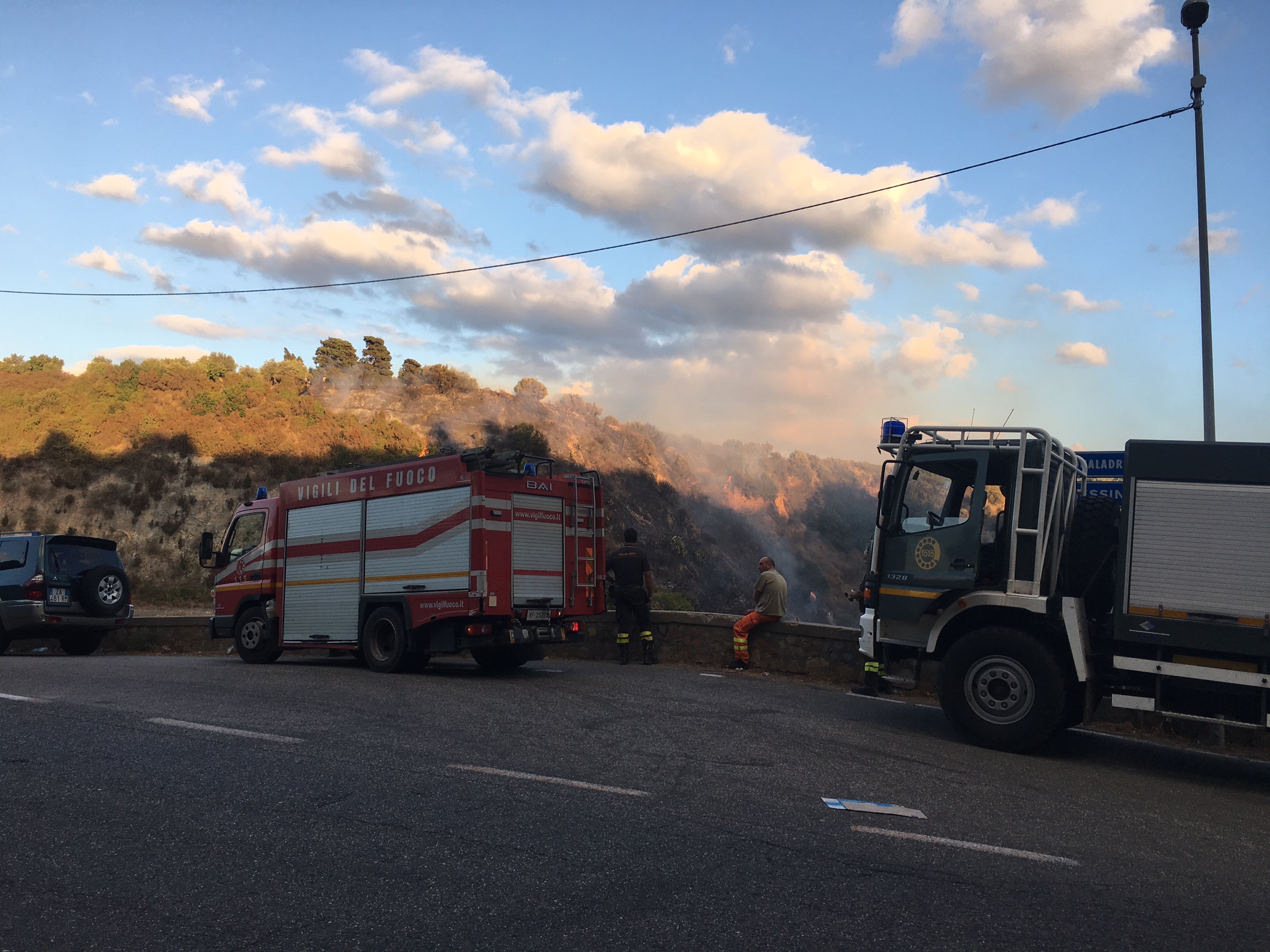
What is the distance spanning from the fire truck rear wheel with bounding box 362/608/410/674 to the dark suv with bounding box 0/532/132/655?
6872mm

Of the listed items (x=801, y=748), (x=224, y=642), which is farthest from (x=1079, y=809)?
(x=224, y=642)

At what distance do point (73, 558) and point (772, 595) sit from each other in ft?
40.2

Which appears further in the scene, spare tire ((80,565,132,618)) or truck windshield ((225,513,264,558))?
spare tire ((80,565,132,618))

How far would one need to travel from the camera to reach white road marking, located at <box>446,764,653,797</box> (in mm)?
5523

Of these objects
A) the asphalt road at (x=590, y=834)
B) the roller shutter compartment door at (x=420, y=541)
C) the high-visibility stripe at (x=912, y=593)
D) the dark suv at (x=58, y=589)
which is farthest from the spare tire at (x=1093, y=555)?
the dark suv at (x=58, y=589)

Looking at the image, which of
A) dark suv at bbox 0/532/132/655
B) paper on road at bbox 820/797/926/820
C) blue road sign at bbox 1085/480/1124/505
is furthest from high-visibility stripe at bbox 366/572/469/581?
blue road sign at bbox 1085/480/1124/505

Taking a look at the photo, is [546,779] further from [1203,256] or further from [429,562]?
[1203,256]

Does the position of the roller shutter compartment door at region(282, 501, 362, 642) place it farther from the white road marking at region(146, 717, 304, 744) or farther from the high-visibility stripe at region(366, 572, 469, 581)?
the white road marking at region(146, 717, 304, 744)

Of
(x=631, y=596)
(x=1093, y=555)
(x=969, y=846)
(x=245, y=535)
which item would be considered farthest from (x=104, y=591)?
(x=969, y=846)

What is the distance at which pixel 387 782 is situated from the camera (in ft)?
18.3

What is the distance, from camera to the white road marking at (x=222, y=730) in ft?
22.4

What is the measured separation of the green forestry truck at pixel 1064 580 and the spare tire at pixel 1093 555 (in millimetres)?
13

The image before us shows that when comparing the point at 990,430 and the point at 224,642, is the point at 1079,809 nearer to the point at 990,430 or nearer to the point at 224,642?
the point at 990,430

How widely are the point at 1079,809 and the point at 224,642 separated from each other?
16.5 meters
